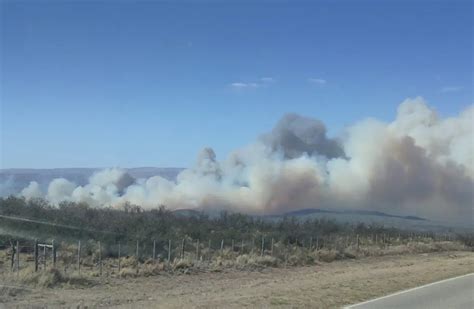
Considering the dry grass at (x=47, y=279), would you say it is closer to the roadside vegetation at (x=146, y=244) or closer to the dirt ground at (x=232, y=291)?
the roadside vegetation at (x=146, y=244)

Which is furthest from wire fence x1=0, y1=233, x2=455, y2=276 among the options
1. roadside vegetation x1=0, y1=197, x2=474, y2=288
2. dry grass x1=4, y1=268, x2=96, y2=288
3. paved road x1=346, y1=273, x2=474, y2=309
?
paved road x1=346, y1=273, x2=474, y2=309

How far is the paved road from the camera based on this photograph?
1345 cm

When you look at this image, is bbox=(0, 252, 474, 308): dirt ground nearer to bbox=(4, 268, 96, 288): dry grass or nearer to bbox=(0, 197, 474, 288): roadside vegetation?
bbox=(4, 268, 96, 288): dry grass

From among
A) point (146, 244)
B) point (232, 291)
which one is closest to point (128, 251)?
point (146, 244)

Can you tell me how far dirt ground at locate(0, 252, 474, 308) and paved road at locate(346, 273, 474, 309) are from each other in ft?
1.92

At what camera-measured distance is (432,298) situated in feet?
48.4

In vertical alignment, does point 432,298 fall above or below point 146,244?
above

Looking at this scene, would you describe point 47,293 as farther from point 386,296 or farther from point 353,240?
point 353,240

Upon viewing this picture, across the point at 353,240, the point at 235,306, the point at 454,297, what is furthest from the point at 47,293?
the point at 353,240

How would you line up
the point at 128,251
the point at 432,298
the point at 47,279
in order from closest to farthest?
the point at 432,298 < the point at 47,279 < the point at 128,251

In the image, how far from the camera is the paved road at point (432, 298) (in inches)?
529

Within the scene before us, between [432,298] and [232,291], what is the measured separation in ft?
18.5

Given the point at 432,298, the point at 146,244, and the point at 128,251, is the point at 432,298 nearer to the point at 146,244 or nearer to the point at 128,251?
the point at 128,251

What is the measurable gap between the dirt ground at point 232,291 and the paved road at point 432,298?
0.58 m
